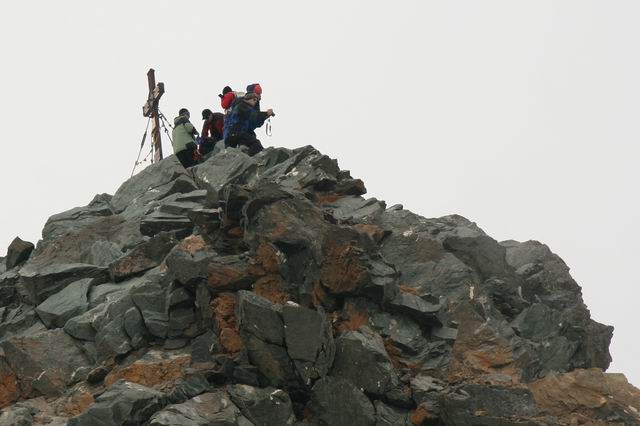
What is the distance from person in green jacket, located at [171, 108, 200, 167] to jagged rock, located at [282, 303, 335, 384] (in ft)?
59.3

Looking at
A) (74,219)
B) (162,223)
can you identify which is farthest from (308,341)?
(74,219)

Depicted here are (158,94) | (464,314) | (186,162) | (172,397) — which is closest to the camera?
(172,397)

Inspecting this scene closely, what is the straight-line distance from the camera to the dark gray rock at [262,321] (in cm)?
2047

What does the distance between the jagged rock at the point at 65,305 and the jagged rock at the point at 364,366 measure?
8.46 metres

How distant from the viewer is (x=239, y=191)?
24.5 metres

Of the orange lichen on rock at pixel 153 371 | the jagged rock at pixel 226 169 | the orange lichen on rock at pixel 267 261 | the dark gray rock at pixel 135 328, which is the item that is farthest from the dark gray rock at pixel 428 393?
the jagged rock at pixel 226 169

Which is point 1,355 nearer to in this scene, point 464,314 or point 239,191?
point 239,191

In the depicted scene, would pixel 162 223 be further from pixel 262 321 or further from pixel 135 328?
pixel 262 321

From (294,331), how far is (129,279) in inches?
318

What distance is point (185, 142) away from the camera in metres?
37.3

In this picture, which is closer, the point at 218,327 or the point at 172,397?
the point at 172,397

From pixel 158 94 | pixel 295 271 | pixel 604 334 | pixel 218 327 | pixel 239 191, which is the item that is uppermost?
pixel 158 94

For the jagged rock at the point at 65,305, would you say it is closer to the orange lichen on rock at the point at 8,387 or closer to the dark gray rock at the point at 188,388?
the orange lichen on rock at the point at 8,387

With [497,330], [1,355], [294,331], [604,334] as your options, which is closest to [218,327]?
[294,331]
